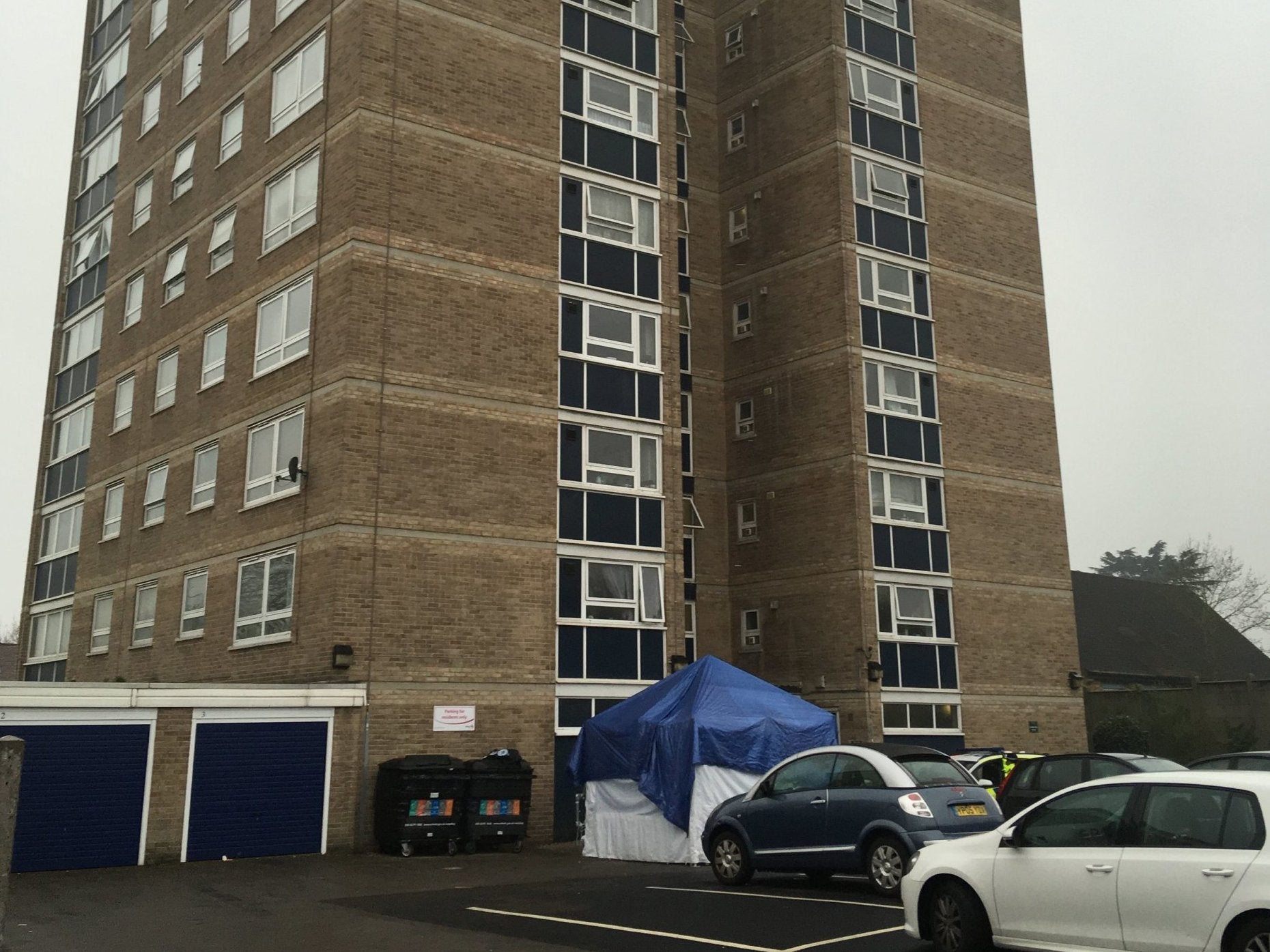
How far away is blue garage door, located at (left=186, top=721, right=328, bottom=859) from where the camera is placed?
19359 mm

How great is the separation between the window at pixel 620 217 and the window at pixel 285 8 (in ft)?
24.1

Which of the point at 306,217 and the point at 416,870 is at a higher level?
the point at 306,217

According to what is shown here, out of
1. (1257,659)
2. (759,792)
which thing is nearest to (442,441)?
(759,792)

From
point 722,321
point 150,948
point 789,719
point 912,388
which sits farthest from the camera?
point 722,321

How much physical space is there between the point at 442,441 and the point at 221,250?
28.3 feet

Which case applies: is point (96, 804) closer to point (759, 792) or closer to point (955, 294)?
point (759, 792)

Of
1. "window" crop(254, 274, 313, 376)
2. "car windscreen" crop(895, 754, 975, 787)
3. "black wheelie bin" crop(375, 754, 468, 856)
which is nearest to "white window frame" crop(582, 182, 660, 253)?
"window" crop(254, 274, 313, 376)

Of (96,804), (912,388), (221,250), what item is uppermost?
(221,250)

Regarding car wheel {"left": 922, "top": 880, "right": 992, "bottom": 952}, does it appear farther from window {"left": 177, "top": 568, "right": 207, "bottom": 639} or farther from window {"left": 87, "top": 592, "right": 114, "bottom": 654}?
window {"left": 87, "top": 592, "right": 114, "bottom": 654}

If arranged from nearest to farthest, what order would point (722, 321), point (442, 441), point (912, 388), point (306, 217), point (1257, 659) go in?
point (442, 441) → point (306, 217) → point (912, 388) → point (722, 321) → point (1257, 659)

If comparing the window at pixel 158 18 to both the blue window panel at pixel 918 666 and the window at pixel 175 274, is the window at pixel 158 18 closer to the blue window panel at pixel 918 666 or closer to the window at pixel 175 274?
the window at pixel 175 274

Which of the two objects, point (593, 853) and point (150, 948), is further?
point (593, 853)

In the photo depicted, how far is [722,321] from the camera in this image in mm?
33531

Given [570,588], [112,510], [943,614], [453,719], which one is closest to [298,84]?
[112,510]
